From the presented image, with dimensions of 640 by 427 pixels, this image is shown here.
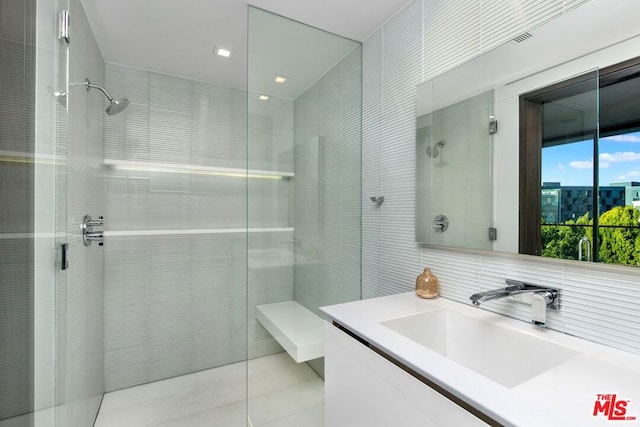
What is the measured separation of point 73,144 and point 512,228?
201 centimetres

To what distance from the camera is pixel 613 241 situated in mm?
880

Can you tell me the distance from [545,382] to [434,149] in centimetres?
106

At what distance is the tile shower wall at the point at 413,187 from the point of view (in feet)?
3.04

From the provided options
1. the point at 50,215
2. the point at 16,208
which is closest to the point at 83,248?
the point at 50,215

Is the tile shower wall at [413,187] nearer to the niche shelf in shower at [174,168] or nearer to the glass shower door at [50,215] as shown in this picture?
the niche shelf in shower at [174,168]

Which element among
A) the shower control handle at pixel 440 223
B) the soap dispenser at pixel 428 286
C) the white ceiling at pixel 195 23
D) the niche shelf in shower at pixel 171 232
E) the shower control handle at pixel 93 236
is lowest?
the soap dispenser at pixel 428 286

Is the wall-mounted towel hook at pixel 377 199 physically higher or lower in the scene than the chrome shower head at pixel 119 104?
lower

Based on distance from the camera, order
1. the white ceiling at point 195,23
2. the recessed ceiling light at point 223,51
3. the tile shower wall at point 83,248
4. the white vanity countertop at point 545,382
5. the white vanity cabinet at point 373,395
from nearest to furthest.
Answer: the white vanity countertop at point 545,382
the white vanity cabinet at point 373,395
the tile shower wall at point 83,248
the white ceiling at point 195,23
the recessed ceiling light at point 223,51

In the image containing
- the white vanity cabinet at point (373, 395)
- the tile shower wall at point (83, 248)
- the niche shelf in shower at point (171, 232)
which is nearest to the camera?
the white vanity cabinet at point (373, 395)

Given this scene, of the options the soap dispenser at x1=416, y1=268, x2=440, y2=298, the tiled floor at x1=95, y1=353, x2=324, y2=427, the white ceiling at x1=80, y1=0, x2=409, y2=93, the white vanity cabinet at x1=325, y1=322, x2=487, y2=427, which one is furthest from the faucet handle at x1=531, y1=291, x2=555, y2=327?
the white ceiling at x1=80, y1=0, x2=409, y2=93

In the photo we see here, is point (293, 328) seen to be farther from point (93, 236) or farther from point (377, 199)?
point (93, 236)

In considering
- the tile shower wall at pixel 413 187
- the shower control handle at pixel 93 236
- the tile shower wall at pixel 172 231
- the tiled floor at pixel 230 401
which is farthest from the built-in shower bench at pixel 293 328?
the tile shower wall at pixel 172 231

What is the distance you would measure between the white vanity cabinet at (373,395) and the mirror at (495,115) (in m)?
0.67

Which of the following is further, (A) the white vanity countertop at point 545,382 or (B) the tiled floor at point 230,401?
(B) the tiled floor at point 230,401
